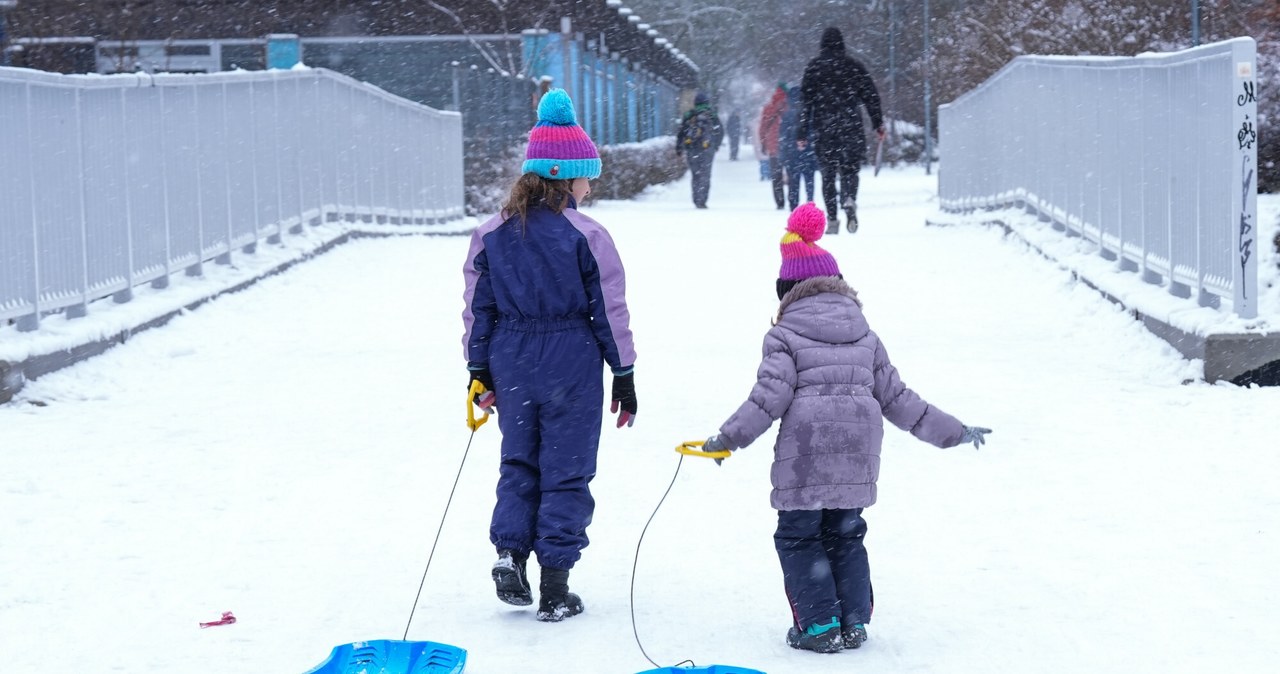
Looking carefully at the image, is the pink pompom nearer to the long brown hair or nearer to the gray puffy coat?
the gray puffy coat

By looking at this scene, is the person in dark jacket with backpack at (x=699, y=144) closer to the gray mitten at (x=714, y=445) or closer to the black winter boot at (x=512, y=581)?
the black winter boot at (x=512, y=581)

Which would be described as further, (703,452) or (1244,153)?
(1244,153)

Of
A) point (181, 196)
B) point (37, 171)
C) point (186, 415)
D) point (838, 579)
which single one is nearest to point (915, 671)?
point (838, 579)

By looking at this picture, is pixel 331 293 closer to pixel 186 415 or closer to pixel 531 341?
pixel 186 415

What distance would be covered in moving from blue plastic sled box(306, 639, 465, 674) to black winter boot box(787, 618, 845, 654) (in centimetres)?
84

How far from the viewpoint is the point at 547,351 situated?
15.0ft

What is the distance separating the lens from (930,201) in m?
26.1

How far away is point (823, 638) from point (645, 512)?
1.75m

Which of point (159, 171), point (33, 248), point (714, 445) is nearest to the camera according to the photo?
point (714, 445)

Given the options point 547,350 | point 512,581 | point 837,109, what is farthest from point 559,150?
point 837,109

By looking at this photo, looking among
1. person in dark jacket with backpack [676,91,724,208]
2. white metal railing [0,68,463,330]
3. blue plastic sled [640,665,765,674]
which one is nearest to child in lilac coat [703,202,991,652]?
blue plastic sled [640,665,765,674]

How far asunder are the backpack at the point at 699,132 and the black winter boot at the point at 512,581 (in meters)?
20.4

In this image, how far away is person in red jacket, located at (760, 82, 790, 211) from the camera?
79.0 feet

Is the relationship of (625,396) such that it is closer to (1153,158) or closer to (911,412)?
(911,412)
